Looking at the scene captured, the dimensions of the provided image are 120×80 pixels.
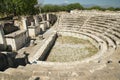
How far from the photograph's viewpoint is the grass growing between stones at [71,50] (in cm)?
1700

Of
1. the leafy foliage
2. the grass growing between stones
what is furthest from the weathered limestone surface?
the leafy foliage

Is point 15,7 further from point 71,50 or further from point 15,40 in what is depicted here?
point 71,50

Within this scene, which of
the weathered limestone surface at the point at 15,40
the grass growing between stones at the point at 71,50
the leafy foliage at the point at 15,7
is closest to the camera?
the grass growing between stones at the point at 71,50

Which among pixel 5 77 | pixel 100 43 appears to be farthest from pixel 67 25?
pixel 5 77

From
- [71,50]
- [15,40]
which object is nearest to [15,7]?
[15,40]

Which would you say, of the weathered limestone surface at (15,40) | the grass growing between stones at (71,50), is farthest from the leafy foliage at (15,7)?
the weathered limestone surface at (15,40)

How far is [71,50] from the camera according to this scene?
1917cm

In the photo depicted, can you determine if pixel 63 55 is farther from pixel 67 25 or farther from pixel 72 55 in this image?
pixel 67 25

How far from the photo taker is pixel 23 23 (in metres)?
23.6

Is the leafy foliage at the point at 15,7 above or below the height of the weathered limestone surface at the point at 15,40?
above

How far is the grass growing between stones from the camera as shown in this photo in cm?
1700

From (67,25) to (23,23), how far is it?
26.5ft

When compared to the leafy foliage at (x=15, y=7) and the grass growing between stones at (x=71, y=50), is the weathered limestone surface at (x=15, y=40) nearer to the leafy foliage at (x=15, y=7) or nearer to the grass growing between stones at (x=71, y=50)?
the grass growing between stones at (x=71, y=50)

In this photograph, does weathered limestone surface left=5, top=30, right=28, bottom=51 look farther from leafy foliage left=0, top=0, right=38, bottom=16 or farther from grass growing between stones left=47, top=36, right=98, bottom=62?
leafy foliage left=0, top=0, right=38, bottom=16
